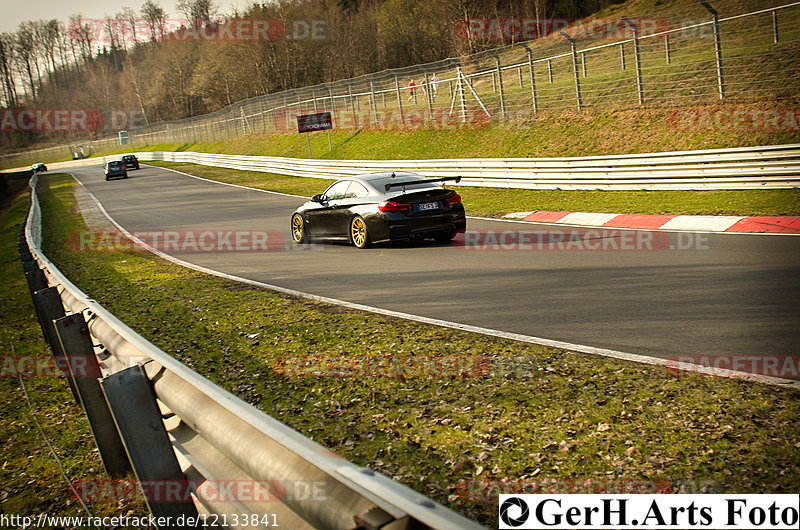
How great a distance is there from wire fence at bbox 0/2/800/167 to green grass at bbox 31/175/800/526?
1528cm

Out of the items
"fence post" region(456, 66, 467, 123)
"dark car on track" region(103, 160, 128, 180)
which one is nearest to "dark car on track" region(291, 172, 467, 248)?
"fence post" region(456, 66, 467, 123)

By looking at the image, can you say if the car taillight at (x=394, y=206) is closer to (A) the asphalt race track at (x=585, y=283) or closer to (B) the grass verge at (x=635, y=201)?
(A) the asphalt race track at (x=585, y=283)

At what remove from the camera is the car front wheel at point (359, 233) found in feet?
42.6

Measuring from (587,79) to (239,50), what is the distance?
54958mm

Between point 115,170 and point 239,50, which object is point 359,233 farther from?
point 239,50

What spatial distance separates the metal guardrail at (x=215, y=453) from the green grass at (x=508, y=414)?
4.39 feet

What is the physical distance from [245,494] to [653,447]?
2.47m

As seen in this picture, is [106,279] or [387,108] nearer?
[106,279]

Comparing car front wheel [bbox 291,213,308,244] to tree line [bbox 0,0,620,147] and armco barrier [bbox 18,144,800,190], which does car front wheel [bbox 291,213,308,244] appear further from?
tree line [bbox 0,0,620,147]

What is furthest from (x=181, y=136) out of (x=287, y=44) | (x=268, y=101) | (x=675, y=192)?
(x=675, y=192)

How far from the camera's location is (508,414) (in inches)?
173

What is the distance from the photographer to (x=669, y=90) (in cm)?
2198

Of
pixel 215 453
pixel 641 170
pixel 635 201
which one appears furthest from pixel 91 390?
pixel 641 170

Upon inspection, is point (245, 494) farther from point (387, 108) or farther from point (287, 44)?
point (287, 44)
